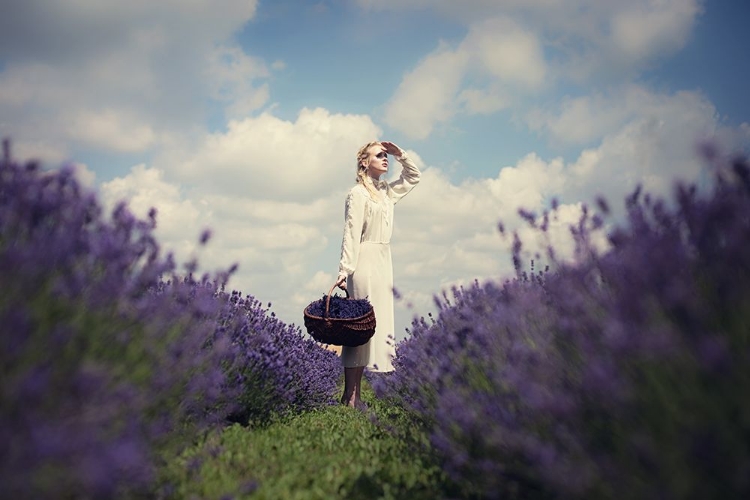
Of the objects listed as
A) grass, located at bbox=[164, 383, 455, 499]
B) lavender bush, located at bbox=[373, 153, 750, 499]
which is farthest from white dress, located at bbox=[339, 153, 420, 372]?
lavender bush, located at bbox=[373, 153, 750, 499]

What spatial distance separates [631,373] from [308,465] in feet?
5.83

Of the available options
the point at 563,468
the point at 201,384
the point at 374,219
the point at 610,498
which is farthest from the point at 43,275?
the point at 374,219

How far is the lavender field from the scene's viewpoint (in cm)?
142

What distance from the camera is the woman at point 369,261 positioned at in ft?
15.9

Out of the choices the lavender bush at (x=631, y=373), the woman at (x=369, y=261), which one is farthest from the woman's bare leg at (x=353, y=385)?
the lavender bush at (x=631, y=373)

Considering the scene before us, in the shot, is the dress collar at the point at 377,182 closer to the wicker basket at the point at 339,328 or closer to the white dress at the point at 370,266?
the white dress at the point at 370,266

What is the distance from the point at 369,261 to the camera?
495cm

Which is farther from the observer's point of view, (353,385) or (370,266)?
(353,385)

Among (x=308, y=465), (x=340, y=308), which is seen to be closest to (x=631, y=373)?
(x=308, y=465)

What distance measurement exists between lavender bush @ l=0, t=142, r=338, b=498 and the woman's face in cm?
250

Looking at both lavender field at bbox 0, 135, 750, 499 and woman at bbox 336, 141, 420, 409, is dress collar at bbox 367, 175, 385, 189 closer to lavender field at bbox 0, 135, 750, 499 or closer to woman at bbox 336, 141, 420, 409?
woman at bbox 336, 141, 420, 409

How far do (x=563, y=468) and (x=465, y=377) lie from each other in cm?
120

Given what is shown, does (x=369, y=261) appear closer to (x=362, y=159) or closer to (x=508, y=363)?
(x=362, y=159)

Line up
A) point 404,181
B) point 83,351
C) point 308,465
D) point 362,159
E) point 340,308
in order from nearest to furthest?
point 83,351 → point 308,465 → point 340,308 → point 362,159 → point 404,181
